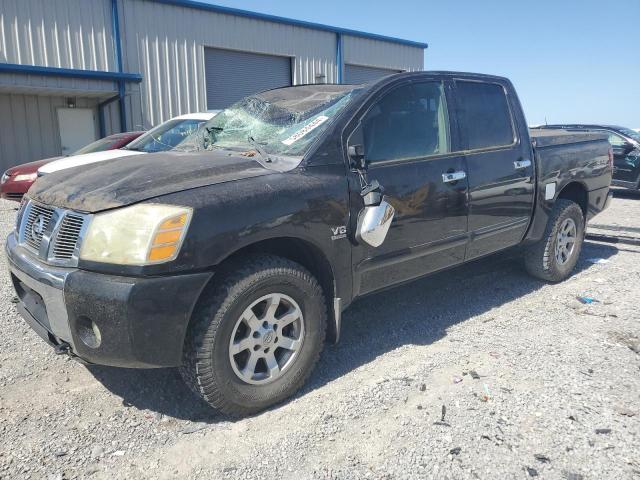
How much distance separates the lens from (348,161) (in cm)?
323

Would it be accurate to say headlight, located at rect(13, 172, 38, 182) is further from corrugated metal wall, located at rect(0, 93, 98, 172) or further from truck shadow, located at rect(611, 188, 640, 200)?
truck shadow, located at rect(611, 188, 640, 200)

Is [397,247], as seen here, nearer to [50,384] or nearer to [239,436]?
[239,436]

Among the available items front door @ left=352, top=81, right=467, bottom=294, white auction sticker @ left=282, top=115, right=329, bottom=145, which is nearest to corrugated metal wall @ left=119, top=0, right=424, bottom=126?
front door @ left=352, top=81, right=467, bottom=294

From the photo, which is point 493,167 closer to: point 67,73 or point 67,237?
point 67,237

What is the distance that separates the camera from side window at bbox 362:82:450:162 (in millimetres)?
3490

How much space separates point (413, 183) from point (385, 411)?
1482 mm

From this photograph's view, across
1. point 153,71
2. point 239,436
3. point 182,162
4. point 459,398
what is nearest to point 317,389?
point 239,436

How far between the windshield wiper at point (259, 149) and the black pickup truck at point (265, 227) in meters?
0.02

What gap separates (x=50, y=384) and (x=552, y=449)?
285 centimetres

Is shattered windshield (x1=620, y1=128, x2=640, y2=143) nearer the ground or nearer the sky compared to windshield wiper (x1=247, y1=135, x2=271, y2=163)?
nearer the sky

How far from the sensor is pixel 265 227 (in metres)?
2.77

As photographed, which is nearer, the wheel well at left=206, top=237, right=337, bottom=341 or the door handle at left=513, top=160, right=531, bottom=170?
the wheel well at left=206, top=237, right=337, bottom=341

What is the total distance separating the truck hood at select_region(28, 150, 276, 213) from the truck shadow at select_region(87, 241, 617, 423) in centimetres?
120

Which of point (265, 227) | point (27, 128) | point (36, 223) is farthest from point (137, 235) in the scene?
point (27, 128)
